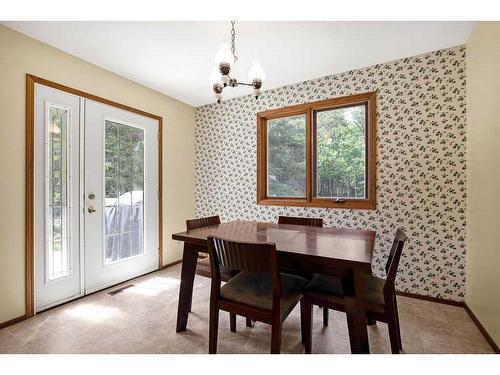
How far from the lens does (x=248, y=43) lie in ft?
7.04

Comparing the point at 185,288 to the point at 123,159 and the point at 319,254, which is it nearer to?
the point at 319,254

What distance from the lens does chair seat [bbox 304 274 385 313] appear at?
1376 mm

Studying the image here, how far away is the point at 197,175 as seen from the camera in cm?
381

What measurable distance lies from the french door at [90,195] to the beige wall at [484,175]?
10.9ft

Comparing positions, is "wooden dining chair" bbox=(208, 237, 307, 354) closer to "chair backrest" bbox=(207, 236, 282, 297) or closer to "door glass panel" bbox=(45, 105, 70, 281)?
"chair backrest" bbox=(207, 236, 282, 297)

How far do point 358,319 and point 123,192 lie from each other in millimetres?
2662

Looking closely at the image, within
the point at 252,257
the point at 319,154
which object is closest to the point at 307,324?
the point at 252,257

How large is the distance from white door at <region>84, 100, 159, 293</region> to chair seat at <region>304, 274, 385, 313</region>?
7.35 ft

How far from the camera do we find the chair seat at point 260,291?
135 cm

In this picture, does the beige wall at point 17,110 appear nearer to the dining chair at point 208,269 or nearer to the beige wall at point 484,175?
the dining chair at point 208,269

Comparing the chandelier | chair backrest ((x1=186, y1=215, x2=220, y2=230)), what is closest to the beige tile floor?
chair backrest ((x1=186, y1=215, x2=220, y2=230))

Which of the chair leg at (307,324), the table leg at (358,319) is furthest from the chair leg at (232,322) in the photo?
the table leg at (358,319)
